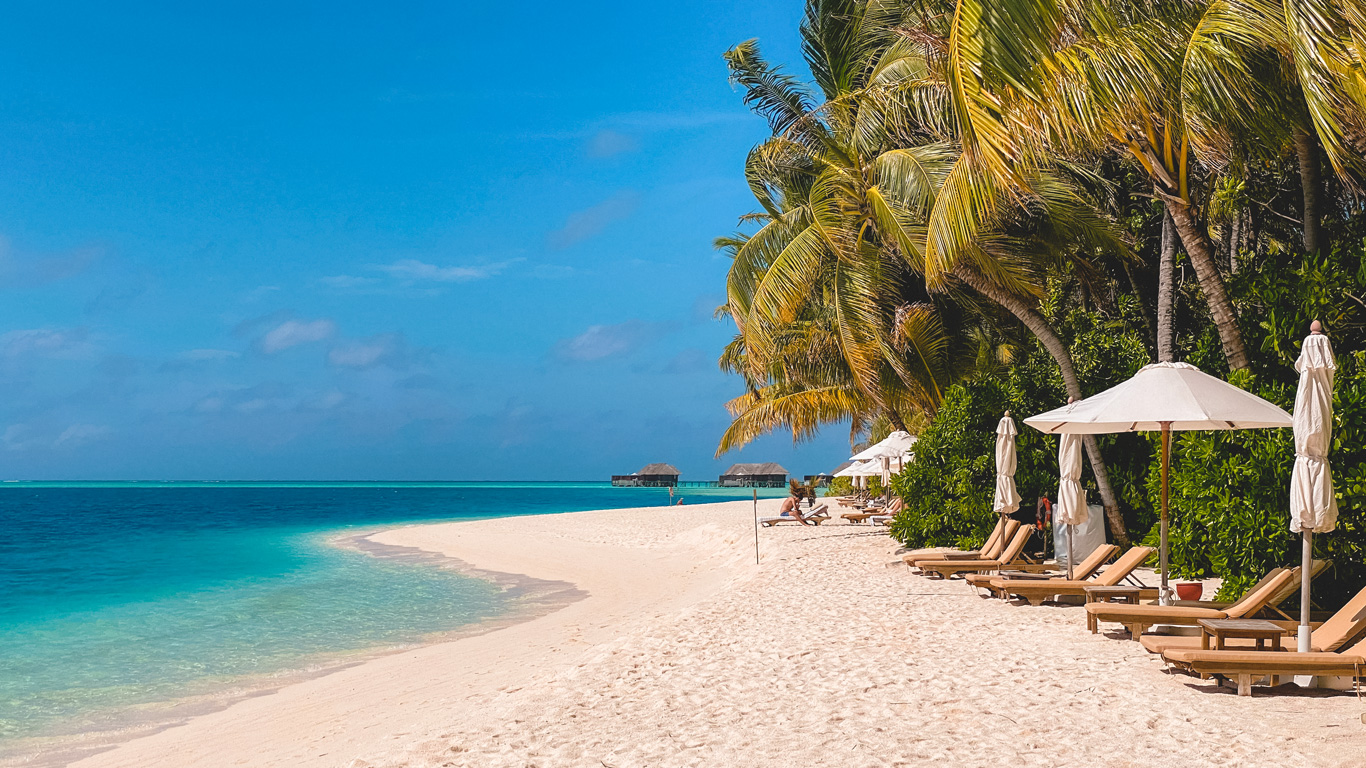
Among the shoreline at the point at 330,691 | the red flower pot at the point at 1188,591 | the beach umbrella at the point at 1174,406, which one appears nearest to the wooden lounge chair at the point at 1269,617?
the red flower pot at the point at 1188,591

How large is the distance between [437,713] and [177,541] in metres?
30.9

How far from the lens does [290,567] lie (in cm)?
2136

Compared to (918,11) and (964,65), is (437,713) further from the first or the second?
(918,11)

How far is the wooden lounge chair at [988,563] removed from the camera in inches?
399

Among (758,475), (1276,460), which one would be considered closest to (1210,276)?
(1276,460)

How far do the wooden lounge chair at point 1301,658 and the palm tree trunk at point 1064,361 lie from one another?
5.27 metres

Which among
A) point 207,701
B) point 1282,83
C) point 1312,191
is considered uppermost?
point 1282,83

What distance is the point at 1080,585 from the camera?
27.4 ft

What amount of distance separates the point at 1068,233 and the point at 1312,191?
3.07 meters

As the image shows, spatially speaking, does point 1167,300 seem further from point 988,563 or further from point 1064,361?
point 988,563

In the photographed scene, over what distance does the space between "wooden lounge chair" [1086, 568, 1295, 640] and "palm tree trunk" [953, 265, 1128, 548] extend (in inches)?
161

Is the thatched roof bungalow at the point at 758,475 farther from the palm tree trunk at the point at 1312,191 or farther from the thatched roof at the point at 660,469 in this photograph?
the palm tree trunk at the point at 1312,191

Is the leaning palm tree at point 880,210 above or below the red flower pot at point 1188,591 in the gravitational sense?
above

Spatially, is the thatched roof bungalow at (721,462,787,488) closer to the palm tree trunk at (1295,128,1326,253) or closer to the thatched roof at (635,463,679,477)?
the thatched roof at (635,463,679,477)
